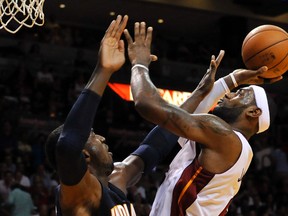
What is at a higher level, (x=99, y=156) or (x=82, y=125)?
(x=82, y=125)

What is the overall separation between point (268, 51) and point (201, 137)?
952 mm

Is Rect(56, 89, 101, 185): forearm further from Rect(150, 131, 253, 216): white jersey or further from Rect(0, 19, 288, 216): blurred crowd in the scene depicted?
Rect(0, 19, 288, 216): blurred crowd

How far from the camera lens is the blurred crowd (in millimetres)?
9742

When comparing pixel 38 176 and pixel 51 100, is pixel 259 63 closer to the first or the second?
pixel 38 176

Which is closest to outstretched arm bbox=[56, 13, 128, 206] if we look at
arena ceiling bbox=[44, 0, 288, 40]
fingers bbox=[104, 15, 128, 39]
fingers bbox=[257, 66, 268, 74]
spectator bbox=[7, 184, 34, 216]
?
fingers bbox=[104, 15, 128, 39]

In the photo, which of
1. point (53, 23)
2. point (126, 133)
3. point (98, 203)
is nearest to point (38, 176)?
point (126, 133)

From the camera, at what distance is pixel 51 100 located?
12.0 m

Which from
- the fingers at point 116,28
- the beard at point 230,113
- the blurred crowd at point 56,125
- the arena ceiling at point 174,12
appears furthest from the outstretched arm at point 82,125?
the arena ceiling at point 174,12

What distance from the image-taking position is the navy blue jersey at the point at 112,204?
3.13 m

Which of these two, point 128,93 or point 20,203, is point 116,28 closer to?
point 20,203

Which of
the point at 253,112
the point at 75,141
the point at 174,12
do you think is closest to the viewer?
the point at 75,141

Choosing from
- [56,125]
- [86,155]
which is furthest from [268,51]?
[56,125]

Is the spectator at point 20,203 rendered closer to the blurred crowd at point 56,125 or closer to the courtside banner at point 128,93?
the blurred crowd at point 56,125

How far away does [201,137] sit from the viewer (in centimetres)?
346
